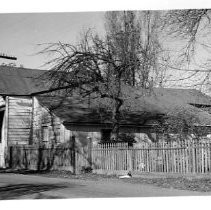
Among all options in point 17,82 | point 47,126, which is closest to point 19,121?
point 47,126

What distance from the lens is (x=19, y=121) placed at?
27031 mm

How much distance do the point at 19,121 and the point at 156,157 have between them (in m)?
12.5

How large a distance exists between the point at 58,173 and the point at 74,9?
389 inches

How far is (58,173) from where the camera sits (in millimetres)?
20297

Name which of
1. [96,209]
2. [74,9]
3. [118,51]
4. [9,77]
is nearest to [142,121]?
[118,51]

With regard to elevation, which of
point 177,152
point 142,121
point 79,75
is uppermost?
point 79,75

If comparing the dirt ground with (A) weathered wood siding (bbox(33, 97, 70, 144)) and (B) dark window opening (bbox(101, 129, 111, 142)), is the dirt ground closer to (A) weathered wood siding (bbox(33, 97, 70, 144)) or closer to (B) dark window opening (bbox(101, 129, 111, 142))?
(A) weathered wood siding (bbox(33, 97, 70, 144))

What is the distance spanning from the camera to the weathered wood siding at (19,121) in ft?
87.8

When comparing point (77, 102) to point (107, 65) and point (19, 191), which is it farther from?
point (19, 191)

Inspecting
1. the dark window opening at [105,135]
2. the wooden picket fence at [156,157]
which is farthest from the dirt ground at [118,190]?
the dark window opening at [105,135]

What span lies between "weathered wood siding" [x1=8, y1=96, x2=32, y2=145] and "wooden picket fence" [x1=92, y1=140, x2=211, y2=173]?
324 inches

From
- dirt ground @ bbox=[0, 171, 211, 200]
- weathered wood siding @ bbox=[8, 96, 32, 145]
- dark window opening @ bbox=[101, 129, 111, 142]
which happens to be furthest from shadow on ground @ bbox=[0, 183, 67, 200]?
A: weathered wood siding @ bbox=[8, 96, 32, 145]

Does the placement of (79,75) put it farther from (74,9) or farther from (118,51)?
(74,9)

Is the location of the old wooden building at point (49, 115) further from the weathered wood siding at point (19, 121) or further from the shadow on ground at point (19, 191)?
the shadow on ground at point (19, 191)
